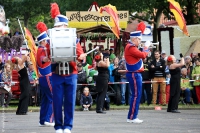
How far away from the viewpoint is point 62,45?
13242 mm

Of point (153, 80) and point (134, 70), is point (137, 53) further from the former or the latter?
point (153, 80)

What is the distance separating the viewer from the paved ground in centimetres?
1580

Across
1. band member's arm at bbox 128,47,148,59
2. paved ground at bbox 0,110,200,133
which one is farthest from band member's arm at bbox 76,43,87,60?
band member's arm at bbox 128,47,148,59

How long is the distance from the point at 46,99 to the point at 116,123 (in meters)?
2.03

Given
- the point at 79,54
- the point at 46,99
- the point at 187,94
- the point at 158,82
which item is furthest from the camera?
the point at 187,94

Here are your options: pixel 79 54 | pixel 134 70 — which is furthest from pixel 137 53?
pixel 79 54

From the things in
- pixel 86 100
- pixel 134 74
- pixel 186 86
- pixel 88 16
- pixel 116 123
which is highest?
pixel 88 16

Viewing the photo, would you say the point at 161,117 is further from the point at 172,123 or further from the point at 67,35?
the point at 67,35

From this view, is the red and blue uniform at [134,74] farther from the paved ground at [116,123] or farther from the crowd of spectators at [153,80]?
the crowd of spectators at [153,80]

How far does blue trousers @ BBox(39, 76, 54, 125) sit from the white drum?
3195mm

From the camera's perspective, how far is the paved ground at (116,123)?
51.8 ft

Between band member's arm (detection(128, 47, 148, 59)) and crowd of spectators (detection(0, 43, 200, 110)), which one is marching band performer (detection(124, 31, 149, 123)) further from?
crowd of spectators (detection(0, 43, 200, 110))

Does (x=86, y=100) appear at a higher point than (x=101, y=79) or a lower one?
lower

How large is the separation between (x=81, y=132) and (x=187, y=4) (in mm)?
26034
